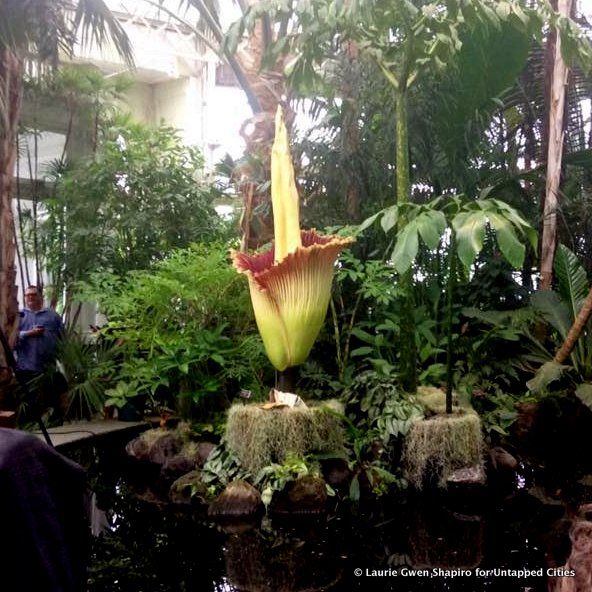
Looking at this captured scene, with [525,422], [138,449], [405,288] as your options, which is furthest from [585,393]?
[138,449]

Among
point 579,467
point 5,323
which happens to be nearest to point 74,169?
point 5,323

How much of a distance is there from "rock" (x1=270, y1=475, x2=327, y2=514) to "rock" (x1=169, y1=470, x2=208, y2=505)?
1.73ft

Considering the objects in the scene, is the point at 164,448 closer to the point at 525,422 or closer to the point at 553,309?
the point at 525,422

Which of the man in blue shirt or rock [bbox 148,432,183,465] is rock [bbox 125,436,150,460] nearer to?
rock [bbox 148,432,183,465]

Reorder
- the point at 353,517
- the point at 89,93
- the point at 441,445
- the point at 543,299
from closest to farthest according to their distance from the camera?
1. the point at 353,517
2. the point at 441,445
3. the point at 543,299
4. the point at 89,93

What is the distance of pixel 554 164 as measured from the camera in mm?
6832

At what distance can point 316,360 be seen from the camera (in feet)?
21.2

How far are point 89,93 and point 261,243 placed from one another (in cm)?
389

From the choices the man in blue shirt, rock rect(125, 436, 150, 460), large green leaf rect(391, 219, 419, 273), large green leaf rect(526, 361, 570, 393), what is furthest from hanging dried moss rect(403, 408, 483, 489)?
the man in blue shirt

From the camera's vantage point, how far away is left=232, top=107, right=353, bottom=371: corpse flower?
4.93m

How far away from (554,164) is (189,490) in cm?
445

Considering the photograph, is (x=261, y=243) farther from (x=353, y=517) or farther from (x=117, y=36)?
(x=353, y=517)

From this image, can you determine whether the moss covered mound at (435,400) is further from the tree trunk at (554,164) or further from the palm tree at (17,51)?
the palm tree at (17,51)

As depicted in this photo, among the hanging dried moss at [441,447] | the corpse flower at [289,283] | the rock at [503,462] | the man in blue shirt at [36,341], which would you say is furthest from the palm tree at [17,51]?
the rock at [503,462]
